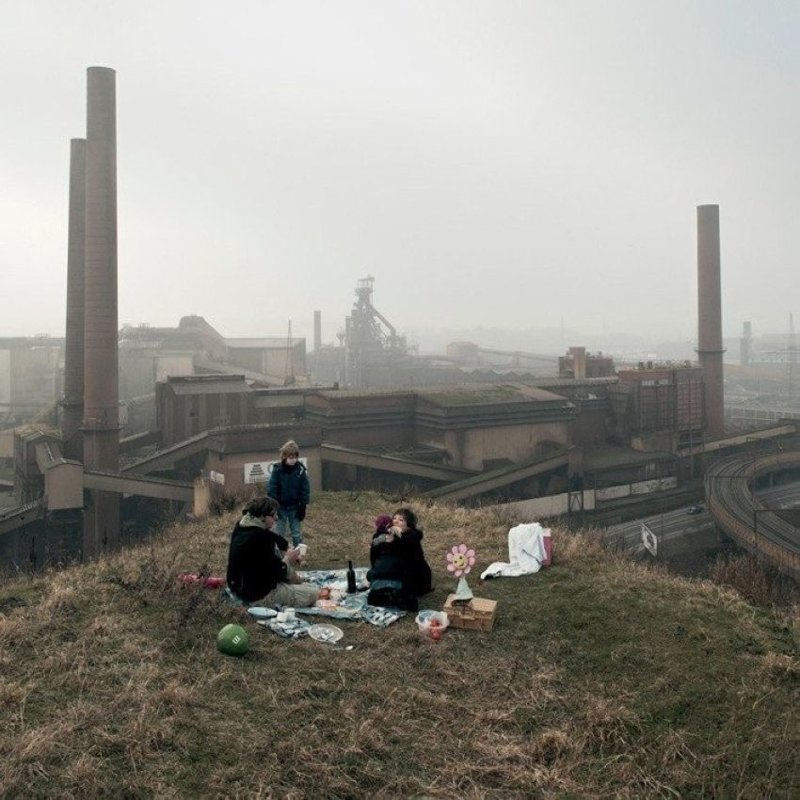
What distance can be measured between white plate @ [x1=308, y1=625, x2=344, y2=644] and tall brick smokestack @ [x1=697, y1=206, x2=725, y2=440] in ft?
121

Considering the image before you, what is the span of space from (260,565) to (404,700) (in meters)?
2.21

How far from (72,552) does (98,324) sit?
763 cm

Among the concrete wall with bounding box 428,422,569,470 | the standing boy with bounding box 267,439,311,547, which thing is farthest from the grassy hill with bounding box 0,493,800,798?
the concrete wall with bounding box 428,422,569,470

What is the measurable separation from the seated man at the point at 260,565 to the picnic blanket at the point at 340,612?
153 millimetres

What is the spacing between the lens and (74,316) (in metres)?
27.3

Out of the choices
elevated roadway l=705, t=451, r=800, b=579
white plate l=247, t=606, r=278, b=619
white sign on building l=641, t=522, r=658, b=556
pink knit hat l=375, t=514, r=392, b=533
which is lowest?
white sign on building l=641, t=522, r=658, b=556

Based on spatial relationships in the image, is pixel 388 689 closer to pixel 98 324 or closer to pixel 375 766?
pixel 375 766

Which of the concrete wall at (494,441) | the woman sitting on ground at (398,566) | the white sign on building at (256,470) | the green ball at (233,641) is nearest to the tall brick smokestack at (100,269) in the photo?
the white sign on building at (256,470)


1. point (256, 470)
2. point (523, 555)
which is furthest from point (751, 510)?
point (523, 555)

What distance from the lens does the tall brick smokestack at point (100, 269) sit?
2392 centimetres

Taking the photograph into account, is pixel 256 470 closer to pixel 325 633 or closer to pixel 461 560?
pixel 461 560

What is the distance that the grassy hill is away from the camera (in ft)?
13.6

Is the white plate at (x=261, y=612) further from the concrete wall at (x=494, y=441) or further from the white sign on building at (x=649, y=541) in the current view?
the concrete wall at (x=494, y=441)

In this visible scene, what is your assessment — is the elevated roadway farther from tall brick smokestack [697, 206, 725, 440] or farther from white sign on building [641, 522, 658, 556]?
tall brick smokestack [697, 206, 725, 440]
